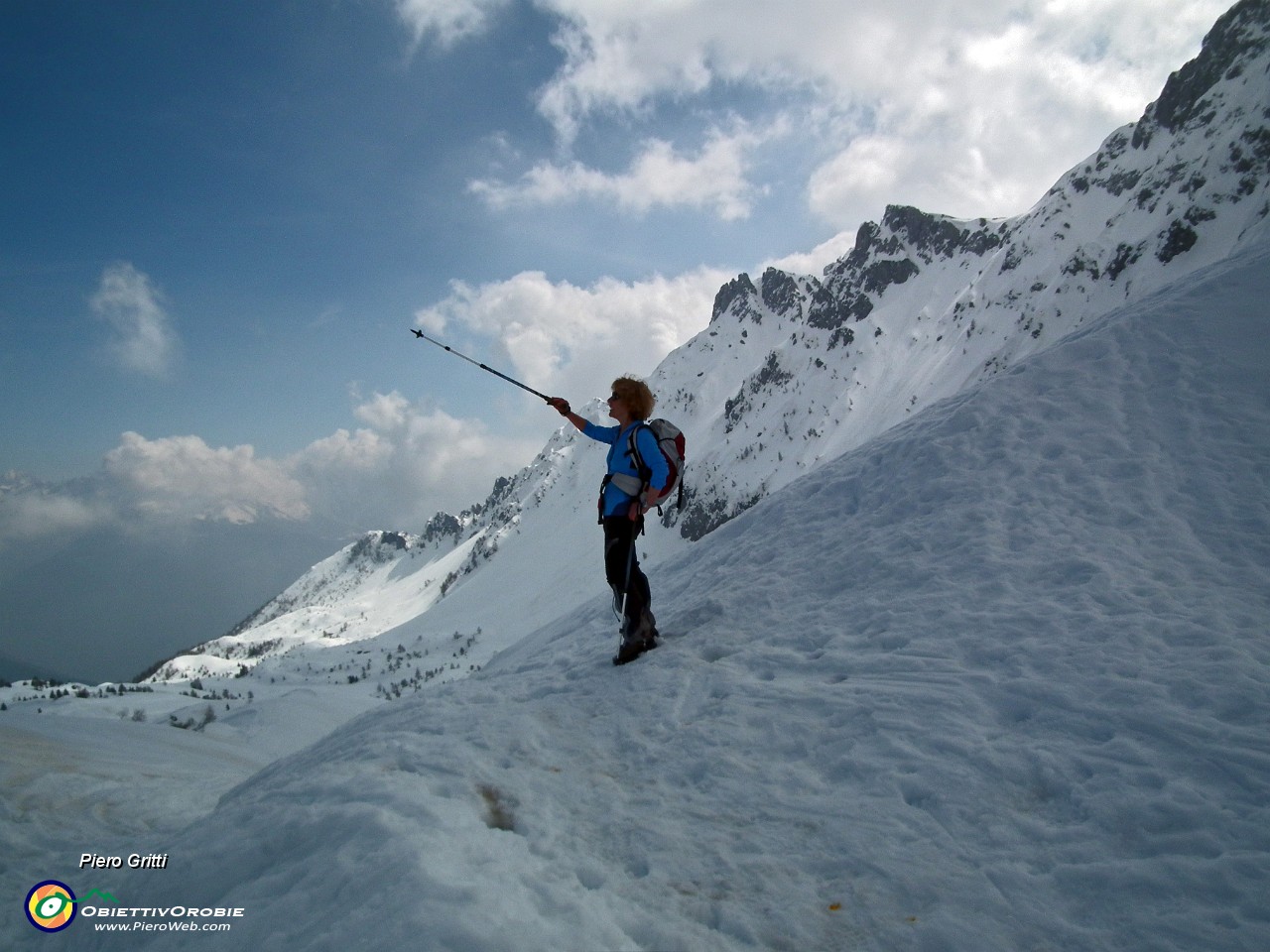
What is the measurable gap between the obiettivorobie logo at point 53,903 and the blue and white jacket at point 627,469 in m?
4.28

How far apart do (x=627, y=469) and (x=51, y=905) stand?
189 inches

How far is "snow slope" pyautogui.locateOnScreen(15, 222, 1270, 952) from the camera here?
275 centimetres

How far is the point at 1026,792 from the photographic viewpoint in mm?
3506

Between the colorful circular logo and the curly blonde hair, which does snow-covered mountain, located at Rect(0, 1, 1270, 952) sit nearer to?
the colorful circular logo

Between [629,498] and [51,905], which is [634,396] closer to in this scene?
[629,498]

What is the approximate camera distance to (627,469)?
616cm

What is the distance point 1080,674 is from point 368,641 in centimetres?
6718

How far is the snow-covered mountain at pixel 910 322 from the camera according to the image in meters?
58.8

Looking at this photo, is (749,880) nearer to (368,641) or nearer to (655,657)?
(655,657)

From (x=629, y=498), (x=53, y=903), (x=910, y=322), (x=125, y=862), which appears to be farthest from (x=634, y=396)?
(x=910, y=322)

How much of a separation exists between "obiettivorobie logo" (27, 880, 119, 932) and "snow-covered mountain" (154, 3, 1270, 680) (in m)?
31.4

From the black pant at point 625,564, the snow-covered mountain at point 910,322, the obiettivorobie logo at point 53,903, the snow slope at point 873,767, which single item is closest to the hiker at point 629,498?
the black pant at point 625,564

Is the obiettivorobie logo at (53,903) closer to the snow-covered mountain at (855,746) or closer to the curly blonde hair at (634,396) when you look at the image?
the snow-covered mountain at (855,746)

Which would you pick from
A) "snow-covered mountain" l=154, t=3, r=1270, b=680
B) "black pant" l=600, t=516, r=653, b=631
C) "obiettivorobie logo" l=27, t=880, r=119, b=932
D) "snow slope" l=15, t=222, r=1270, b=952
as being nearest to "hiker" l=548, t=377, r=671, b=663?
"black pant" l=600, t=516, r=653, b=631
